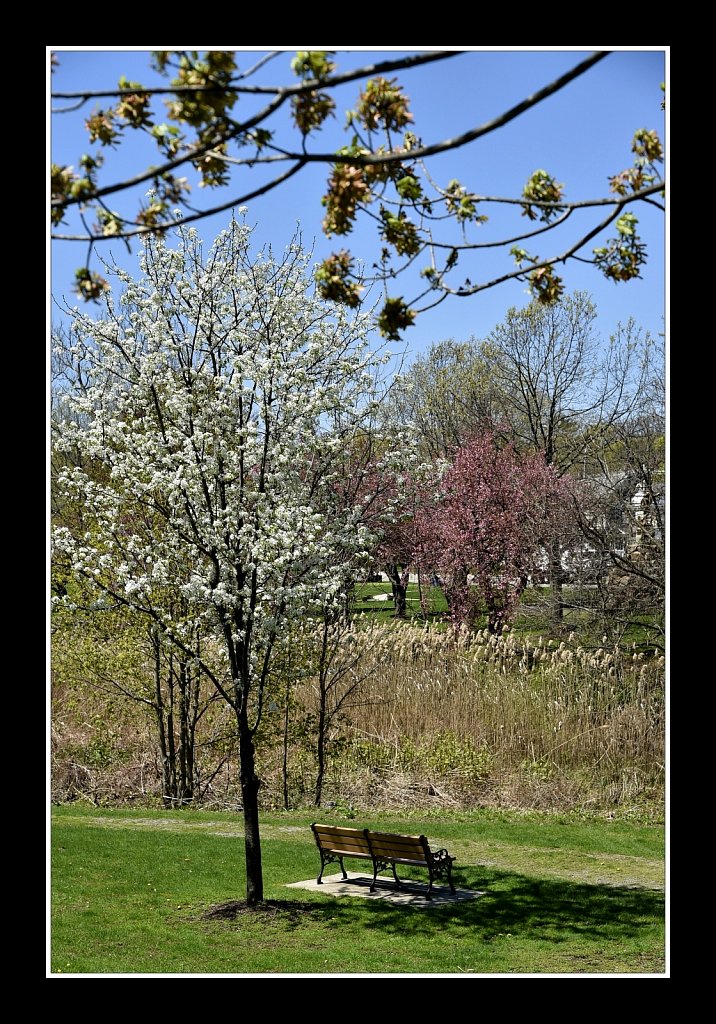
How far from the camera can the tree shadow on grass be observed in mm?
5102

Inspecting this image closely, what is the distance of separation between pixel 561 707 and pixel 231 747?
107 inches

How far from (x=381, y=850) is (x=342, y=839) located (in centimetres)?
24

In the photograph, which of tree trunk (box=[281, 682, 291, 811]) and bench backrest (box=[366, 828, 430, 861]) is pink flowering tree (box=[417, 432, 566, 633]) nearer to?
tree trunk (box=[281, 682, 291, 811])

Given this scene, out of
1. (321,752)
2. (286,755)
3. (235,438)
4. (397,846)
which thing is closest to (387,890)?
(397,846)

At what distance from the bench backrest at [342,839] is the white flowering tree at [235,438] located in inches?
26.4

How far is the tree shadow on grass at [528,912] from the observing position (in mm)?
5102

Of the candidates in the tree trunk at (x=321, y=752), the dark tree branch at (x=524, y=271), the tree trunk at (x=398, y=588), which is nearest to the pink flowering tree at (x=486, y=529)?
the tree trunk at (x=398, y=588)

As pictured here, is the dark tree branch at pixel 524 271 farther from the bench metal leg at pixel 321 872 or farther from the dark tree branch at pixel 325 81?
the bench metal leg at pixel 321 872

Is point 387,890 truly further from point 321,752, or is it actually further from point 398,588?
point 398,588

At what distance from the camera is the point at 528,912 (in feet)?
17.8

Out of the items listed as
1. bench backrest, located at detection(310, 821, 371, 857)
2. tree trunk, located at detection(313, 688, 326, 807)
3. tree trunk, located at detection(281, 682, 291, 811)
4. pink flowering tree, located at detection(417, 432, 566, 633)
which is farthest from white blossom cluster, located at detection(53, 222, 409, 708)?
pink flowering tree, located at detection(417, 432, 566, 633)

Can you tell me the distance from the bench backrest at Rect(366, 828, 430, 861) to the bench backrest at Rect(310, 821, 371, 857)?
0.05m
